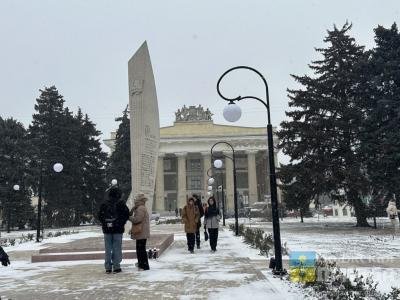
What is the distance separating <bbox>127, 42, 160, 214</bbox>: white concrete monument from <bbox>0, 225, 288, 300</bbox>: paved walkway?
519 cm

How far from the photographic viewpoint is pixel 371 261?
11289 mm

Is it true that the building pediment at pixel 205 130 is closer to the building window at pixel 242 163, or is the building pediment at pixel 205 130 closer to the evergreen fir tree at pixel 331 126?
the building window at pixel 242 163

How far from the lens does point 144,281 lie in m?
8.47

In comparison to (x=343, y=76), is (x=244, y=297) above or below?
below

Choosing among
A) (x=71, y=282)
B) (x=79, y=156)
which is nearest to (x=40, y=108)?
(x=79, y=156)

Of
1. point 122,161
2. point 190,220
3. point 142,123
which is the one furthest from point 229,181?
point 190,220

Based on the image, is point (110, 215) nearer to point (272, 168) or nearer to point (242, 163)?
point (272, 168)

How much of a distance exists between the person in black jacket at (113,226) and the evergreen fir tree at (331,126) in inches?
747

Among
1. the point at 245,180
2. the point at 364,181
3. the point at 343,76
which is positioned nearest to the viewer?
the point at 364,181

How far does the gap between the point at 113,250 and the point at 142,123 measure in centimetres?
777

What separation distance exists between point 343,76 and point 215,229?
17988 mm

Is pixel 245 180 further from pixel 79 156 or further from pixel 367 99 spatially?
→ pixel 367 99

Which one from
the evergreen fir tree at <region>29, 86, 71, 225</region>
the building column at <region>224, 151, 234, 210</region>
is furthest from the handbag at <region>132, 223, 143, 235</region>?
the building column at <region>224, 151, 234, 210</region>

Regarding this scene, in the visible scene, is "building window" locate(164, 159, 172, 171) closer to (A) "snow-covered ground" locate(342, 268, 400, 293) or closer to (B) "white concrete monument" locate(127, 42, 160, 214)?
(B) "white concrete monument" locate(127, 42, 160, 214)
